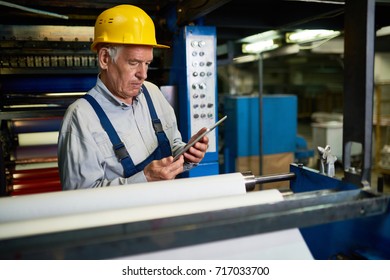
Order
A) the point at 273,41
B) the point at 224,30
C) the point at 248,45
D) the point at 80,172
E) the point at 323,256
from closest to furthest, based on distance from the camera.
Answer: the point at 323,256 < the point at 80,172 < the point at 224,30 < the point at 273,41 < the point at 248,45

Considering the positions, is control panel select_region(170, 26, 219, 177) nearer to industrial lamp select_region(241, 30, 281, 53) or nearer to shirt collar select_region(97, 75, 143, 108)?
shirt collar select_region(97, 75, 143, 108)

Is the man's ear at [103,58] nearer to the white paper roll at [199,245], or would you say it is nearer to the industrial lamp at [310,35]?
the white paper roll at [199,245]

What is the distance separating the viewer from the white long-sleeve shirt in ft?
4.82

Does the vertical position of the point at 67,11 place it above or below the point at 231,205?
above

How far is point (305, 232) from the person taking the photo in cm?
129

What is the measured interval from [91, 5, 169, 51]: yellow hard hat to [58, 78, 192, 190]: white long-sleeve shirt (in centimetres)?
23

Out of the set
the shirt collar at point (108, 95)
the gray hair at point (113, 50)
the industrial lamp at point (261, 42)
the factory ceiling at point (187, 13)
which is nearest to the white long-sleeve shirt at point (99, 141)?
the shirt collar at point (108, 95)

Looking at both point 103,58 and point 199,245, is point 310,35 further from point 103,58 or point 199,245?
point 199,245

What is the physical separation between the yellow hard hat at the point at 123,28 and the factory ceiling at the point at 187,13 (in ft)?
1.91

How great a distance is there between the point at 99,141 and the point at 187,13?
1133 millimetres

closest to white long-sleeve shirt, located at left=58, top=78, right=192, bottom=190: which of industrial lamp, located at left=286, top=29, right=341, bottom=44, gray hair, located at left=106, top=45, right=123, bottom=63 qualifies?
gray hair, located at left=106, top=45, right=123, bottom=63

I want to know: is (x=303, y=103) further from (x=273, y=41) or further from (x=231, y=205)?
(x=231, y=205)

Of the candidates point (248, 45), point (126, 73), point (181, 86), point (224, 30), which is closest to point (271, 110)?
point (248, 45)

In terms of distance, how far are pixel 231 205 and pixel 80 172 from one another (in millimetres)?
793
